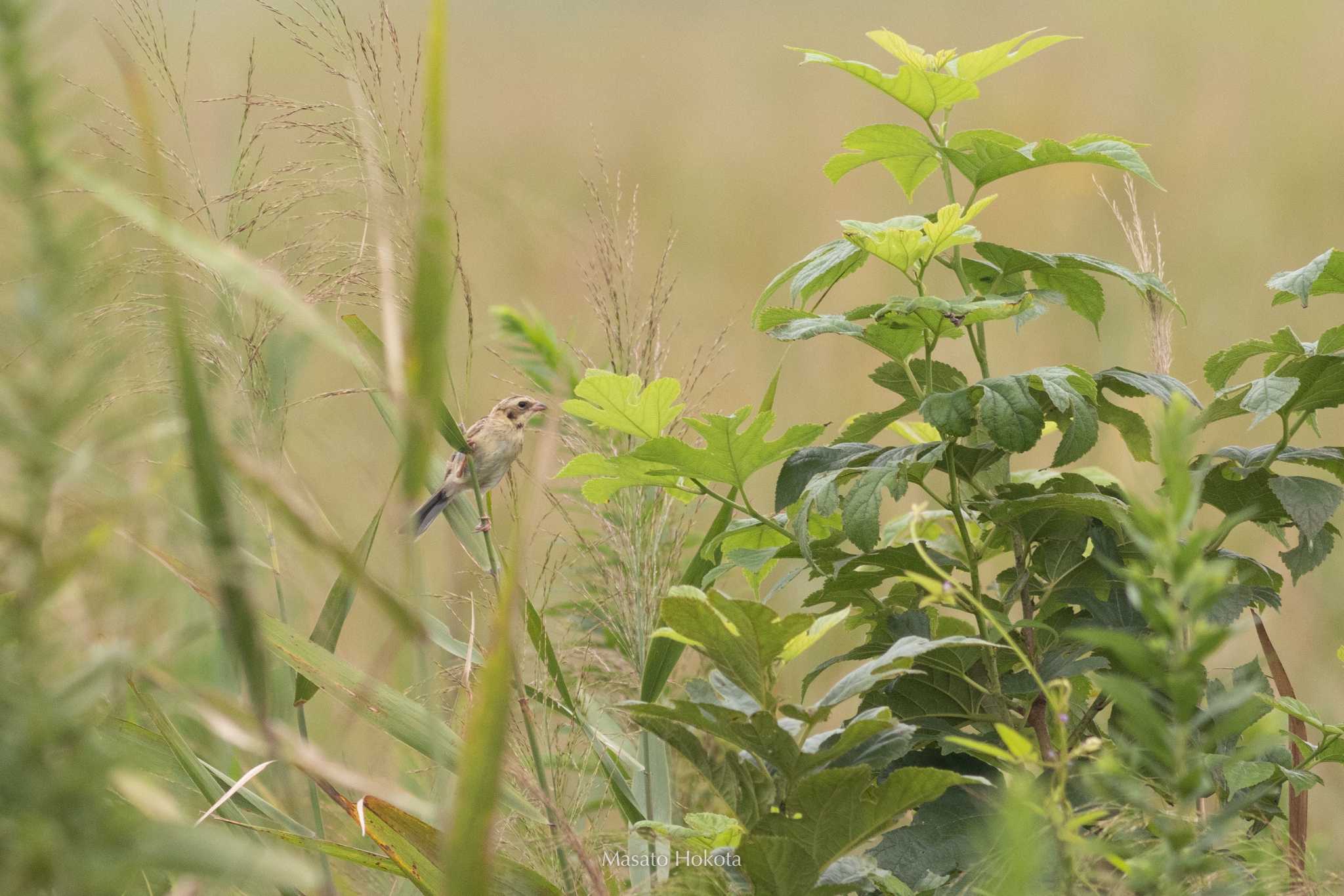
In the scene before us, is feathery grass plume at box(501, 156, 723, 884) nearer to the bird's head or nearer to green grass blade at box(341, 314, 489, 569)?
green grass blade at box(341, 314, 489, 569)

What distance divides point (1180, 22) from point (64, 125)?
2.41 meters

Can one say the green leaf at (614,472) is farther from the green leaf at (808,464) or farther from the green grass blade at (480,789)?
the green grass blade at (480,789)

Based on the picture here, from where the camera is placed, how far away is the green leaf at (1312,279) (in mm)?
578

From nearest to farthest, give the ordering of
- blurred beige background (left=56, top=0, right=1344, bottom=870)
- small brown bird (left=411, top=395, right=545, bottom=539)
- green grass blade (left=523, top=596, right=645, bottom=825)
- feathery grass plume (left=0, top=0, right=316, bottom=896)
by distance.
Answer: feathery grass plume (left=0, top=0, right=316, bottom=896), green grass blade (left=523, top=596, right=645, bottom=825), small brown bird (left=411, top=395, right=545, bottom=539), blurred beige background (left=56, top=0, right=1344, bottom=870)

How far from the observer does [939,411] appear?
544 millimetres

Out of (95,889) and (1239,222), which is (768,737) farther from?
(1239,222)

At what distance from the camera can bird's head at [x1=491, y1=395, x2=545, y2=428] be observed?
1186mm

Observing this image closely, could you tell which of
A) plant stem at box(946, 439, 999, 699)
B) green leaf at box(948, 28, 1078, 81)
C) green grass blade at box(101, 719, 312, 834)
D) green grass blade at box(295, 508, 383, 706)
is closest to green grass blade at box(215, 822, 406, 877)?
green grass blade at box(101, 719, 312, 834)

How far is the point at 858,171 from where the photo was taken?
2.16m

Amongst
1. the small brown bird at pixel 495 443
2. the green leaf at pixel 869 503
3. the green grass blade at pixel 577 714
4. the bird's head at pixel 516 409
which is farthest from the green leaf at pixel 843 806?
the bird's head at pixel 516 409

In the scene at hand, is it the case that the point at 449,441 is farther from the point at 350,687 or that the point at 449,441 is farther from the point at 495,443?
the point at 495,443

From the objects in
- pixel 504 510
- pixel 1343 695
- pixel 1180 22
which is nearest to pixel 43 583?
pixel 504 510

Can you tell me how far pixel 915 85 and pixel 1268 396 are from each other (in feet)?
0.84

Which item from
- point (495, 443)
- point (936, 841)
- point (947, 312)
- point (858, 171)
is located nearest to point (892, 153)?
point (947, 312)
